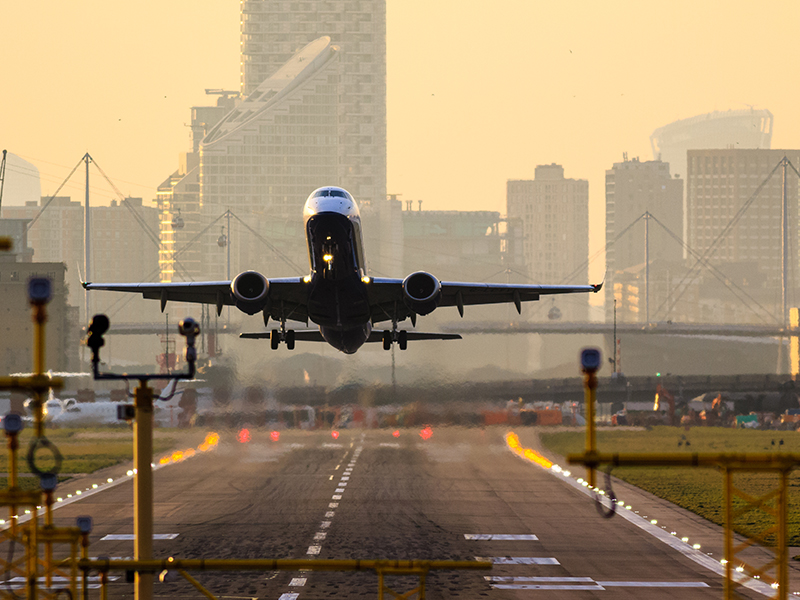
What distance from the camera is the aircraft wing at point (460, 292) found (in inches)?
1919

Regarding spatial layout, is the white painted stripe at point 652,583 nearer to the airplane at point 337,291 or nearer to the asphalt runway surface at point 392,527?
the asphalt runway surface at point 392,527

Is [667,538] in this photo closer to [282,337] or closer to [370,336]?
[370,336]

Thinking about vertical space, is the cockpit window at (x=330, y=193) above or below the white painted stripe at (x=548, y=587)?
above

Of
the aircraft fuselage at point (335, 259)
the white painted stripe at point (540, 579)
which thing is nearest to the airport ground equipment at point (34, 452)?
the white painted stripe at point (540, 579)

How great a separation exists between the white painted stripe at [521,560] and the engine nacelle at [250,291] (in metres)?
15.1

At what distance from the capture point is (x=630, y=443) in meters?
88.5

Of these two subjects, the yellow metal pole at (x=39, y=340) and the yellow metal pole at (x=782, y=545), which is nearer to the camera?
the yellow metal pole at (x=39, y=340)

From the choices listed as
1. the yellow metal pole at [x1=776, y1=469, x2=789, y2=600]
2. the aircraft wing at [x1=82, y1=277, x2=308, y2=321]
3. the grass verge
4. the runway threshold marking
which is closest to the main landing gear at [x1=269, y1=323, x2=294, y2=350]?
the aircraft wing at [x1=82, y1=277, x2=308, y2=321]

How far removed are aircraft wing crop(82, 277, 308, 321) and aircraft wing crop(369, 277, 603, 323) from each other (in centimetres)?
375

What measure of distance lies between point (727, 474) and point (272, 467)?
59694 mm

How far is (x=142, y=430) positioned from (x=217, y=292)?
1345 inches

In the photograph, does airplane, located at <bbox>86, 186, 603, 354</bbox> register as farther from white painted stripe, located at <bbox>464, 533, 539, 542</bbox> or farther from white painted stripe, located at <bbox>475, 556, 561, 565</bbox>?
white painted stripe, located at <bbox>475, 556, 561, 565</bbox>

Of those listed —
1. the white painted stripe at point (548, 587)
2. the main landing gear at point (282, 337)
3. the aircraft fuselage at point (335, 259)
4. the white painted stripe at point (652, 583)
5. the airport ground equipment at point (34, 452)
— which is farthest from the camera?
the main landing gear at point (282, 337)

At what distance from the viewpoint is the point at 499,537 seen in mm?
46250
